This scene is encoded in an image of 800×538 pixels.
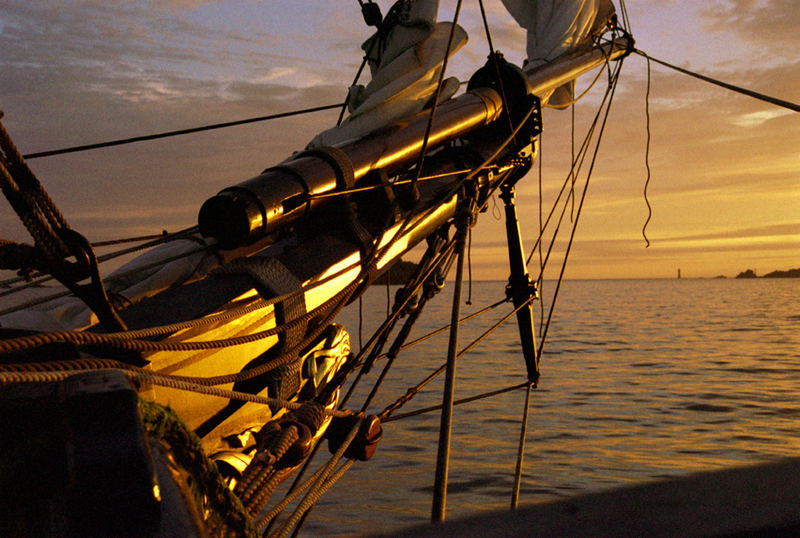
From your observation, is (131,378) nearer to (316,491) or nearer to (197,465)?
(197,465)

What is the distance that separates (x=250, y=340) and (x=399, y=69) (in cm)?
238

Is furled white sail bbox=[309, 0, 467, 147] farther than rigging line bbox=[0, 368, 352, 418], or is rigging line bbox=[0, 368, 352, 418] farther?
furled white sail bbox=[309, 0, 467, 147]

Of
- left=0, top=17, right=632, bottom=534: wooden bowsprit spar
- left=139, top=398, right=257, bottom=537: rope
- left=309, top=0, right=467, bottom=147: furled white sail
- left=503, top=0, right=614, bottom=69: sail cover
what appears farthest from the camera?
left=503, top=0, right=614, bottom=69: sail cover

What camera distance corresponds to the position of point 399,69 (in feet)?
14.8

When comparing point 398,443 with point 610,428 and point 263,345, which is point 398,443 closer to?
point 610,428

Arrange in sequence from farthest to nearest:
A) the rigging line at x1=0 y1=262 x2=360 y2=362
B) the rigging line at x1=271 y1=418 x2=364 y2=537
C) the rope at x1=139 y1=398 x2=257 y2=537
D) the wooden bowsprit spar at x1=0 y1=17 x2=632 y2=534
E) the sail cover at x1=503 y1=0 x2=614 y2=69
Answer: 1. the sail cover at x1=503 y1=0 x2=614 y2=69
2. the rigging line at x1=271 y1=418 x2=364 y2=537
3. the rigging line at x1=0 y1=262 x2=360 y2=362
4. the rope at x1=139 y1=398 x2=257 y2=537
5. the wooden bowsprit spar at x1=0 y1=17 x2=632 y2=534

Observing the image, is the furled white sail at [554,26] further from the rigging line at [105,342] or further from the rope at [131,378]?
the rope at [131,378]

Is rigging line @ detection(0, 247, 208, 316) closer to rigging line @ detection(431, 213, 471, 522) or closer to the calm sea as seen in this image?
rigging line @ detection(431, 213, 471, 522)

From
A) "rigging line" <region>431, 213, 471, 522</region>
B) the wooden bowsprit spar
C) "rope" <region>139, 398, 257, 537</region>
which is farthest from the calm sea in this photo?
"rope" <region>139, 398, 257, 537</region>

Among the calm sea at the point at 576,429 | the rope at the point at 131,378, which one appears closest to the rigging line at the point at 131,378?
→ the rope at the point at 131,378

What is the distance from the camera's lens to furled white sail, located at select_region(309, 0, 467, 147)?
14.2ft

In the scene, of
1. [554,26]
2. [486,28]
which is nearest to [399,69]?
[486,28]

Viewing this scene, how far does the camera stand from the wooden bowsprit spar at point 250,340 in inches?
51.6

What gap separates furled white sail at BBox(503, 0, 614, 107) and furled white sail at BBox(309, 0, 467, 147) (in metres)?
2.25
